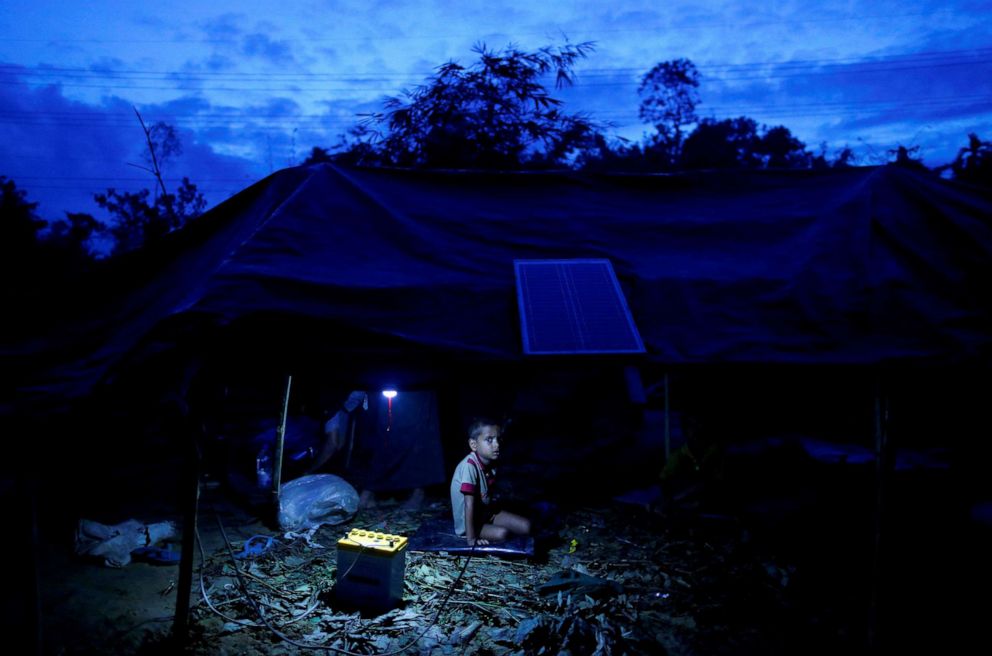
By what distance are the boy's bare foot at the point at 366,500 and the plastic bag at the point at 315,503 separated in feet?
1.22

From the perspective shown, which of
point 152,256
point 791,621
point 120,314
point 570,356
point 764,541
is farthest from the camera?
point 764,541

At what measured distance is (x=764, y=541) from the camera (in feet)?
22.6

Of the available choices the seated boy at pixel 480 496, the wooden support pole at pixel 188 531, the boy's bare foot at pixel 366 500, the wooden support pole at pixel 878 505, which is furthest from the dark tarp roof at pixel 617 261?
the boy's bare foot at pixel 366 500

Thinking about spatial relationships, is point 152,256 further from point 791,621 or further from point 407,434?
point 791,621

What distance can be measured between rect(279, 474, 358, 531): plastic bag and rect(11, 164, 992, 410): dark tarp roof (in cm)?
394

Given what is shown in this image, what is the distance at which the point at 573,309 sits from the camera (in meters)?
3.68

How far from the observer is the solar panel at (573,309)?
11.3 ft

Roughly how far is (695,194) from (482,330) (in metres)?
3.06

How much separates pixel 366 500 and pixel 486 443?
284 centimetres

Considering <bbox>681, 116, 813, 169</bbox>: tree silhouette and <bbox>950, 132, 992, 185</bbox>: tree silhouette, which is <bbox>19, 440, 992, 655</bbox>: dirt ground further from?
<bbox>681, 116, 813, 169</bbox>: tree silhouette

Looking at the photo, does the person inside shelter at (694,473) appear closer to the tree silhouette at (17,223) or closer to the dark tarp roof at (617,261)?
the dark tarp roof at (617,261)

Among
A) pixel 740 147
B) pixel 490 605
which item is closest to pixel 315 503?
pixel 490 605

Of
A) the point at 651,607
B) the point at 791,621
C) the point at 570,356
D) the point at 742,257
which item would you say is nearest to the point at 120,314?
the point at 570,356

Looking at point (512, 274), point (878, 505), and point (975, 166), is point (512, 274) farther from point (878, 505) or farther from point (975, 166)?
point (975, 166)
